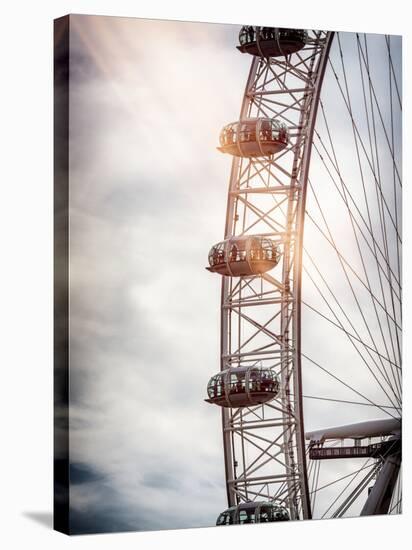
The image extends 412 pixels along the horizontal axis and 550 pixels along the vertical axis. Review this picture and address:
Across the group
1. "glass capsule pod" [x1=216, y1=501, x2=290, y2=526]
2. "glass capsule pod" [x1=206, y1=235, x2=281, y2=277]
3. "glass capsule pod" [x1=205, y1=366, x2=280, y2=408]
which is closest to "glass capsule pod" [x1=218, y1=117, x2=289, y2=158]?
"glass capsule pod" [x1=206, y1=235, x2=281, y2=277]

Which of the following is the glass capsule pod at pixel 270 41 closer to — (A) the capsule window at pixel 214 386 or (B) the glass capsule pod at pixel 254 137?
(B) the glass capsule pod at pixel 254 137

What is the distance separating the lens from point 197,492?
62.2 ft

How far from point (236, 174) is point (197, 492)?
12.3 feet

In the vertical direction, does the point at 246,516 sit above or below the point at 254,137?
below

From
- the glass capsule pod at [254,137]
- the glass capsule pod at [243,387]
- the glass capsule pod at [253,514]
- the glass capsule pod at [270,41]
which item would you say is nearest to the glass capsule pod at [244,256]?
the glass capsule pod at [254,137]

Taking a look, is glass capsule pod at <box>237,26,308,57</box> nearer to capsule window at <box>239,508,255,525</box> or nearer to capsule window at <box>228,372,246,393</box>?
capsule window at <box>228,372,246,393</box>

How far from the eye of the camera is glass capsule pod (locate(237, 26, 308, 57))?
64.1 ft

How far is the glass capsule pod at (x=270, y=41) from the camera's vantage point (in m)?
19.5

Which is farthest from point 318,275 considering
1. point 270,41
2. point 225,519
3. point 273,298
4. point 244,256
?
point 225,519

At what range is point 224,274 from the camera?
63.4 feet

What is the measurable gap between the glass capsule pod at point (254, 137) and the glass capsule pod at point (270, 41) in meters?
0.81

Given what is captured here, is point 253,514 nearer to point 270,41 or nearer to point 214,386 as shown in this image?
point 214,386

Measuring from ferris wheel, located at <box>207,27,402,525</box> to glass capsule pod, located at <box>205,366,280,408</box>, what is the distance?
0.02m

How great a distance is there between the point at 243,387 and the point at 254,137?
2951 millimetres
